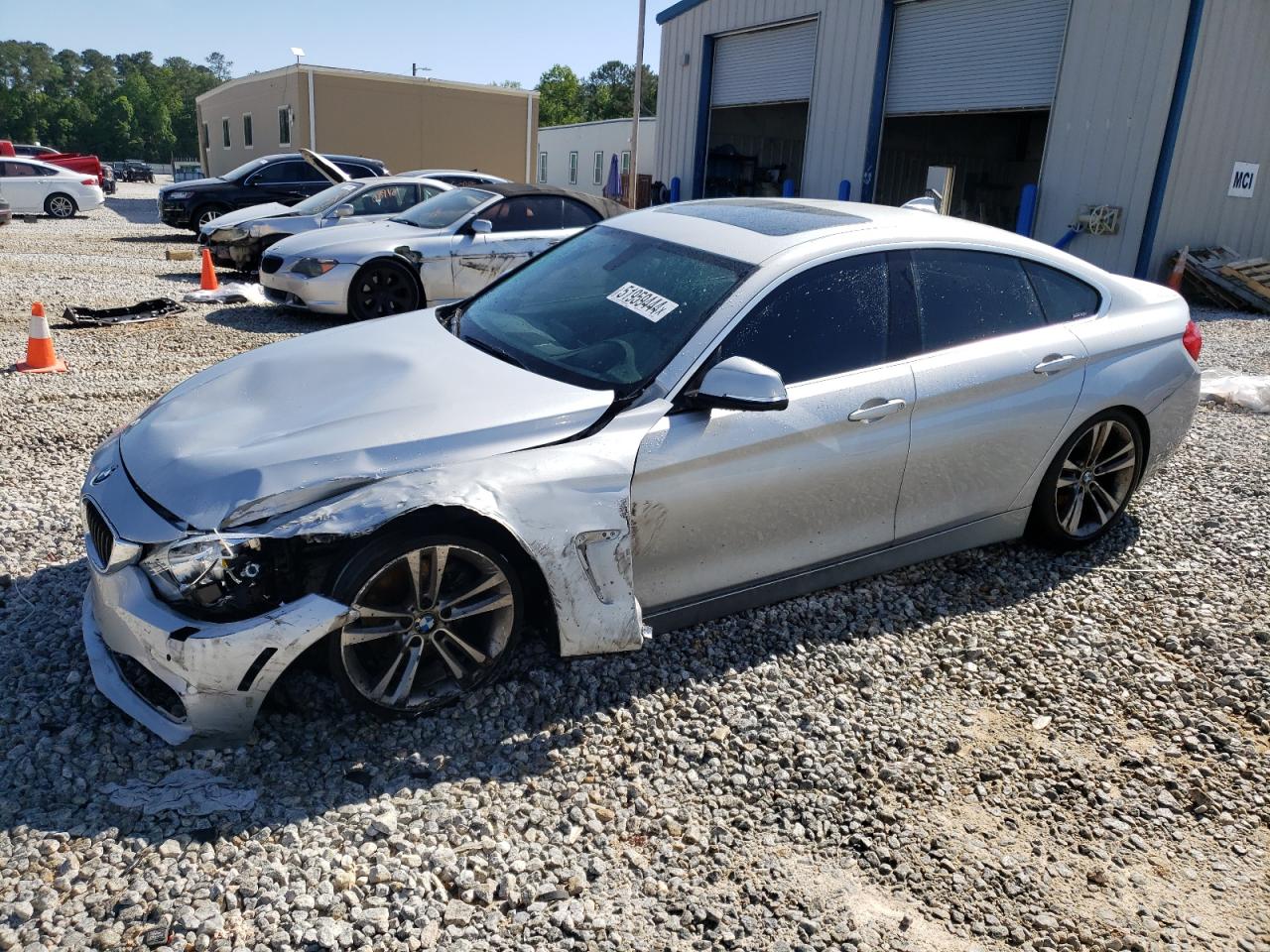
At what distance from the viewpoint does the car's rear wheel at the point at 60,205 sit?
944 inches

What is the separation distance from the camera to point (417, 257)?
30.8ft

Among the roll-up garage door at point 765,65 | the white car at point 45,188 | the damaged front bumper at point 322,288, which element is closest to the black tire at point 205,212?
the white car at point 45,188

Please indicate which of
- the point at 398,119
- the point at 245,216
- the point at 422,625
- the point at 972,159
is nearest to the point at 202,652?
the point at 422,625

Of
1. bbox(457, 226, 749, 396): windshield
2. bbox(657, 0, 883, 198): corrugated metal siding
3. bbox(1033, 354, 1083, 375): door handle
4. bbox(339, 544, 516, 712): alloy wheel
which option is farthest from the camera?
bbox(657, 0, 883, 198): corrugated metal siding

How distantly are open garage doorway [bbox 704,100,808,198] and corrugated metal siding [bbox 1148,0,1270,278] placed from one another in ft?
30.7

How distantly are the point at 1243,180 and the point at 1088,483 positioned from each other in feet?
40.6

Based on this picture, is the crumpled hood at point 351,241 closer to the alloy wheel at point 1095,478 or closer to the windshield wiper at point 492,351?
the windshield wiper at point 492,351

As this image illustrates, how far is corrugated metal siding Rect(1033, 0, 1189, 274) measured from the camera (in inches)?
508

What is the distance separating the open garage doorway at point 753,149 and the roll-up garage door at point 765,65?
0.65m

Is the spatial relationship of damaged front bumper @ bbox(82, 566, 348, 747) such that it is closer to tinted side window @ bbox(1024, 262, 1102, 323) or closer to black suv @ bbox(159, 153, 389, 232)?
tinted side window @ bbox(1024, 262, 1102, 323)

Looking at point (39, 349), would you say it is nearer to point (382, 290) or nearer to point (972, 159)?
point (382, 290)

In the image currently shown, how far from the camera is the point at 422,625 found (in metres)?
3.07

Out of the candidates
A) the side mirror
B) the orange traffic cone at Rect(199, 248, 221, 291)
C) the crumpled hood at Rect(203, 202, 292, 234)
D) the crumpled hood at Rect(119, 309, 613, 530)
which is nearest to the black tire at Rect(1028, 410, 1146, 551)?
the side mirror

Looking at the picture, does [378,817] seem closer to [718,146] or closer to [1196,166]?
[1196,166]
